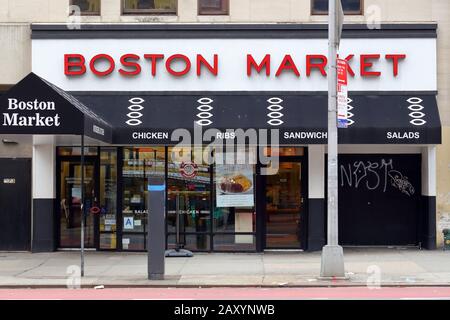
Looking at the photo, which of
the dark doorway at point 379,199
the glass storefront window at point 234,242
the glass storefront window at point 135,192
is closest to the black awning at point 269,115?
the glass storefront window at point 135,192

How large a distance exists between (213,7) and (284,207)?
17.4 ft

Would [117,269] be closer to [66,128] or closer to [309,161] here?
[66,128]

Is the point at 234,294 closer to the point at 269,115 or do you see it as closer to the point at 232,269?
the point at 232,269

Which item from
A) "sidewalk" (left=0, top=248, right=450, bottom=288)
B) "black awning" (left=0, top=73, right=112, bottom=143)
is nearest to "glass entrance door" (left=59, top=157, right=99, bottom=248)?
"sidewalk" (left=0, top=248, right=450, bottom=288)

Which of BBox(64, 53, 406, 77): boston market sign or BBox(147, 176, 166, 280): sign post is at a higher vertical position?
BBox(64, 53, 406, 77): boston market sign

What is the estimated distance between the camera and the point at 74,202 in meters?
17.3

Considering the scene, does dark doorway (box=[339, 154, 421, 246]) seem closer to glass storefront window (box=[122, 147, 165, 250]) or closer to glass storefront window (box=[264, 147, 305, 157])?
glass storefront window (box=[264, 147, 305, 157])

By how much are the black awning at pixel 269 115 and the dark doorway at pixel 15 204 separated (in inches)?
100

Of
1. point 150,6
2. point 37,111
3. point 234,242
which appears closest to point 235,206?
point 234,242

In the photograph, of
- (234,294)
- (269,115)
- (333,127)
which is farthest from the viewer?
(269,115)

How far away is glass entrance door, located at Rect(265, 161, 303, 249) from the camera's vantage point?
17.0 meters

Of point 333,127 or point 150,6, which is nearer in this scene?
point 333,127

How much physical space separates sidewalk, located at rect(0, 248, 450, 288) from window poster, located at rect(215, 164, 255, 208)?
4.21 ft

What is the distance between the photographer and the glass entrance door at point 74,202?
679 inches
